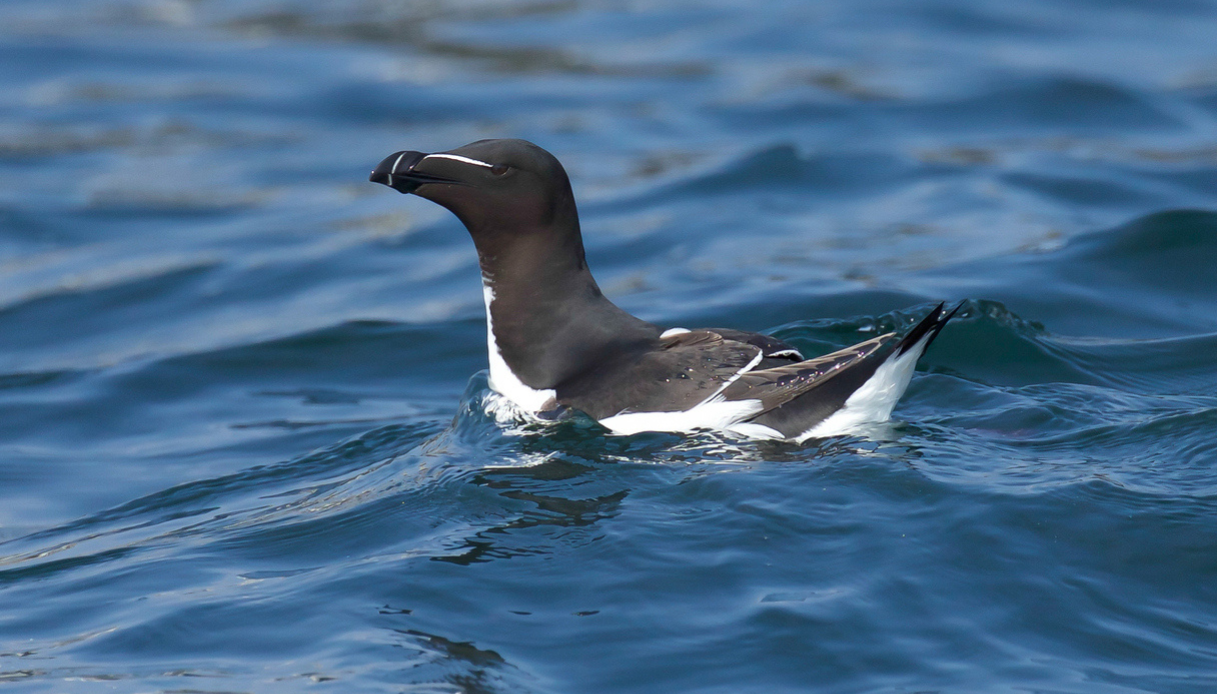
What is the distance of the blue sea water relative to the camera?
176 inches

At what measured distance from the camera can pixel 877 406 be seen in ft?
18.7

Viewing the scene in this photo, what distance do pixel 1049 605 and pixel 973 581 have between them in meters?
0.25

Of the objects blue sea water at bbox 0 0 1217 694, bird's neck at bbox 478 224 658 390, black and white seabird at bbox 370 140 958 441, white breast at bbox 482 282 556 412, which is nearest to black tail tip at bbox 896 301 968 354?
black and white seabird at bbox 370 140 958 441

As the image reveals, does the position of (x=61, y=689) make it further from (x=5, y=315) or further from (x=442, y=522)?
(x=5, y=315)

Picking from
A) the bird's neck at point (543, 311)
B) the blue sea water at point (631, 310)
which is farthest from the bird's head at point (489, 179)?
the blue sea water at point (631, 310)

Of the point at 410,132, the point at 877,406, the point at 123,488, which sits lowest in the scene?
the point at 123,488

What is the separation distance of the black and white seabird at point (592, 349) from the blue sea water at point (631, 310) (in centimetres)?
17

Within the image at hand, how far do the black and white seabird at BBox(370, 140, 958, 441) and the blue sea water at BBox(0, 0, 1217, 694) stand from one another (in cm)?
17

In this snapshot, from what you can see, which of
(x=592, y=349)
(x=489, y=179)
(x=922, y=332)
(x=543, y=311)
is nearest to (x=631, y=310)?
(x=543, y=311)

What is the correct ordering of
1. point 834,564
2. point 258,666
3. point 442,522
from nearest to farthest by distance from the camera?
point 258,666
point 834,564
point 442,522

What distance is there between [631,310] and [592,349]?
121 inches

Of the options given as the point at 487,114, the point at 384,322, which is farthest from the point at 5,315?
the point at 487,114

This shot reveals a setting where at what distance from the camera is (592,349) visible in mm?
6008

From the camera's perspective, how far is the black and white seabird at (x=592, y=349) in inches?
217
